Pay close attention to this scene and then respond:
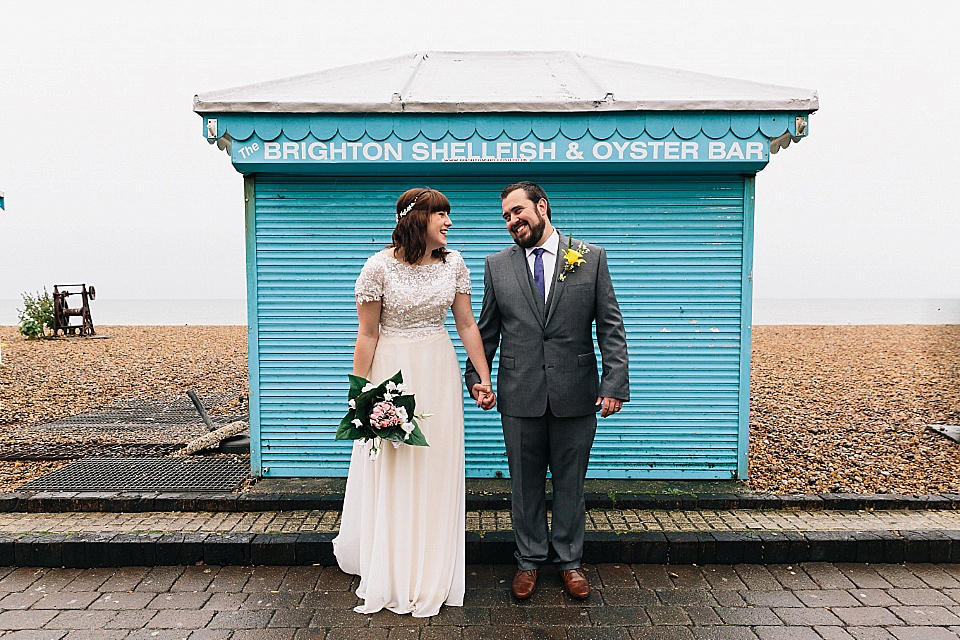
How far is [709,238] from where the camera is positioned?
199 inches

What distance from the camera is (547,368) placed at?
12.1 feet

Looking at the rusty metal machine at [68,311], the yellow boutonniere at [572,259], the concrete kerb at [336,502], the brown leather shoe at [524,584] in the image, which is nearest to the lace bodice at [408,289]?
the yellow boutonniere at [572,259]

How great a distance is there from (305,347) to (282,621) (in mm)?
2187

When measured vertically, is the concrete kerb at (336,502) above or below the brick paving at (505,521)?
above

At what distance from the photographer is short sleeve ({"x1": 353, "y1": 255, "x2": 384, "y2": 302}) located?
139 inches

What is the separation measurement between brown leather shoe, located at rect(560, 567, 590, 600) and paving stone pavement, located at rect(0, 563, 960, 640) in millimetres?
52

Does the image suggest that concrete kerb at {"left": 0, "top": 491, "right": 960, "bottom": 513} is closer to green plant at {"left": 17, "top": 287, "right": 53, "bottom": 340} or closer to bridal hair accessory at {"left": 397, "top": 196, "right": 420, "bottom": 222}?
bridal hair accessory at {"left": 397, "top": 196, "right": 420, "bottom": 222}

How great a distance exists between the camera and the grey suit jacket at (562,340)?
367 centimetres

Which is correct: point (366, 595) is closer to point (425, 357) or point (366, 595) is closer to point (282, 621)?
point (282, 621)

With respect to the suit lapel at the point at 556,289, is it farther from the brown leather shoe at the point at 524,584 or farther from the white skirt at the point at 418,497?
the brown leather shoe at the point at 524,584

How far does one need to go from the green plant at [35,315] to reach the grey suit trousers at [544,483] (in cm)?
2057

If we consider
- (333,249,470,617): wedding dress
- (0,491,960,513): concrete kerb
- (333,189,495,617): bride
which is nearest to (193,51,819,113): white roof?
(333,189,495,617): bride

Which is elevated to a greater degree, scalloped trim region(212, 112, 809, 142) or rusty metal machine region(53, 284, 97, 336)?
scalloped trim region(212, 112, 809, 142)

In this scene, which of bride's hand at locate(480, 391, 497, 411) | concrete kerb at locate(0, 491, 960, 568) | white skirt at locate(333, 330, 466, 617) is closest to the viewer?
white skirt at locate(333, 330, 466, 617)
